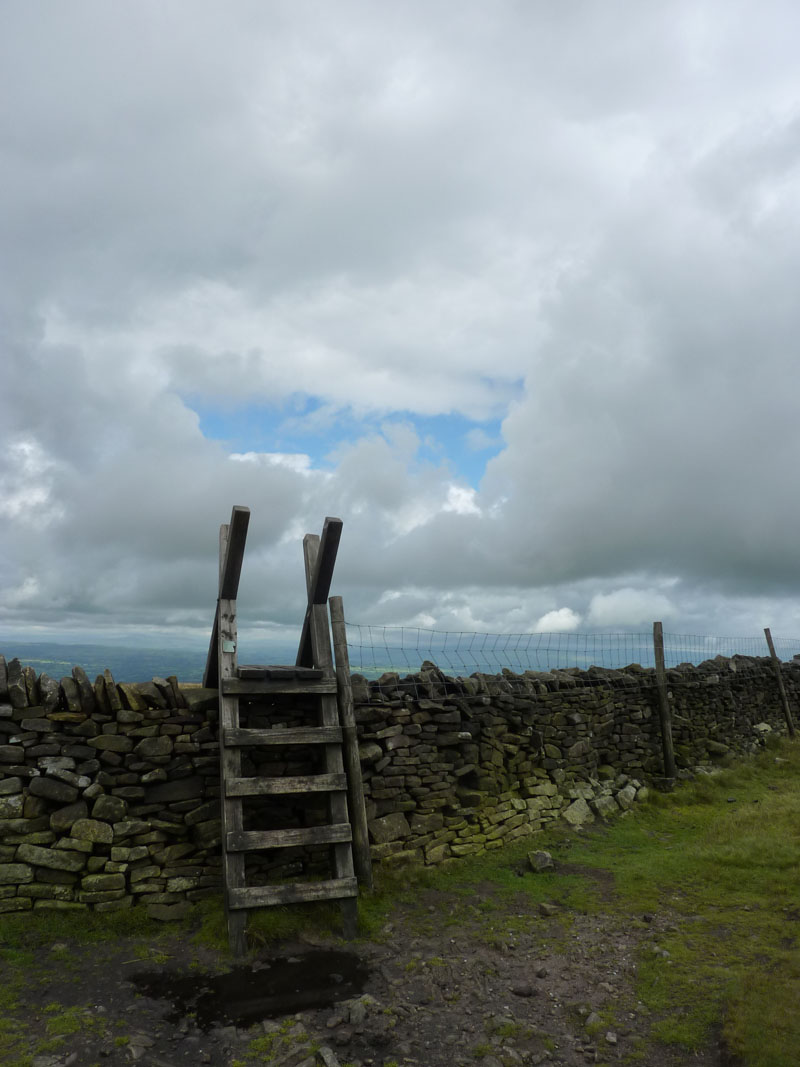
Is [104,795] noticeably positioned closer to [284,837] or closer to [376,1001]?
[284,837]

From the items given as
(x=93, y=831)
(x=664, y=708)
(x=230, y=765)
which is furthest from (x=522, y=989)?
(x=664, y=708)

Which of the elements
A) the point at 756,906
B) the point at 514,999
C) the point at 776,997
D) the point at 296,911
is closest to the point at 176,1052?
the point at 296,911

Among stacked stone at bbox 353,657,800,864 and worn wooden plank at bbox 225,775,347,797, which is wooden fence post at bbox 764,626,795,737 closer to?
stacked stone at bbox 353,657,800,864

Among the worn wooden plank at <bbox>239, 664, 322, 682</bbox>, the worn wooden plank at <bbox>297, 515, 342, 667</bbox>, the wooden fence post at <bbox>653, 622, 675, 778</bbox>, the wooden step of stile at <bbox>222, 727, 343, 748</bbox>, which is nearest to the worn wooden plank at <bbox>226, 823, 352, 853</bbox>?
the wooden step of stile at <bbox>222, 727, 343, 748</bbox>

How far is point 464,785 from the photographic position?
9.88m

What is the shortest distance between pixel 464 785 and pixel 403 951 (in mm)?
3364

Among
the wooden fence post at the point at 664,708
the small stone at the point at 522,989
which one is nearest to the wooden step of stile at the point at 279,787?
the small stone at the point at 522,989

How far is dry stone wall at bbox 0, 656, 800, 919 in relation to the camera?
23.3 feet

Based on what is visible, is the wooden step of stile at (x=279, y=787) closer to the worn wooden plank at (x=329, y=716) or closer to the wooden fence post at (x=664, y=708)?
the worn wooden plank at (x=329, y=716)

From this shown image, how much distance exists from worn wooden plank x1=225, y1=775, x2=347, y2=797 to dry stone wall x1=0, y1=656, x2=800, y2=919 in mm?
1047

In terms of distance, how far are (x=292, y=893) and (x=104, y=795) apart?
246 cm

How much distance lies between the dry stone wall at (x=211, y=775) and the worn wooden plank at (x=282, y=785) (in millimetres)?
1047

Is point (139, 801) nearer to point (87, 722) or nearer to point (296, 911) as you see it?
point (87, 722)

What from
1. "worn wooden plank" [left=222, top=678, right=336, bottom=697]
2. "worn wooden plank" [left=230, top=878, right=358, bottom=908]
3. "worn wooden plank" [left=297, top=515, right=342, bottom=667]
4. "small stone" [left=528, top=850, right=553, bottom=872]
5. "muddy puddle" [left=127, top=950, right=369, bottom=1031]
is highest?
"worn wooden plank" [left=297, top=515, right=342, bottom=667]
